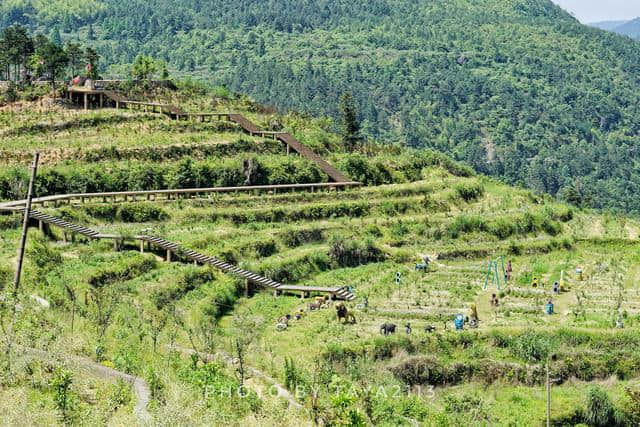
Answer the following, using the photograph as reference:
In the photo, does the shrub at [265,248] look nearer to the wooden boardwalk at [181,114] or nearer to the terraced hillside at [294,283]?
the terraced hillside at [294,283]

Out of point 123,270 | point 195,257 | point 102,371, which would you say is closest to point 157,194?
point 195,257

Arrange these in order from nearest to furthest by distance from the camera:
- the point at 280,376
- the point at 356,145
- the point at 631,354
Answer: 1. the point at 280,376
2. the point at 631,354
3. the point at 356,145

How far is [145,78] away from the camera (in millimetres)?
62469

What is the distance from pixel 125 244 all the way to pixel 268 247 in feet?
20.0

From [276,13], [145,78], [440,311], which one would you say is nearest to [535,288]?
[440,311]

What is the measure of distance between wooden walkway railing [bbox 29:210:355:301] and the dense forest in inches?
3100

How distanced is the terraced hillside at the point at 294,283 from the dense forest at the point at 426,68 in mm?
64974

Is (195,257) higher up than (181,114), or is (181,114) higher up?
(181,114)

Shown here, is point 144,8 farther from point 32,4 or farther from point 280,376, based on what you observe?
point 280,376

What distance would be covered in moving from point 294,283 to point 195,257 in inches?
162

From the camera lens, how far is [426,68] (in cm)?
Answer: 14800

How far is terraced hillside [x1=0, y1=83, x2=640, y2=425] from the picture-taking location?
24188mm

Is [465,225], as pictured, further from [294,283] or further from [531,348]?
[531,348]

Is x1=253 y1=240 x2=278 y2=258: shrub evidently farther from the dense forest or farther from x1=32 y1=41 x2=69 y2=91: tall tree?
the dense forest
